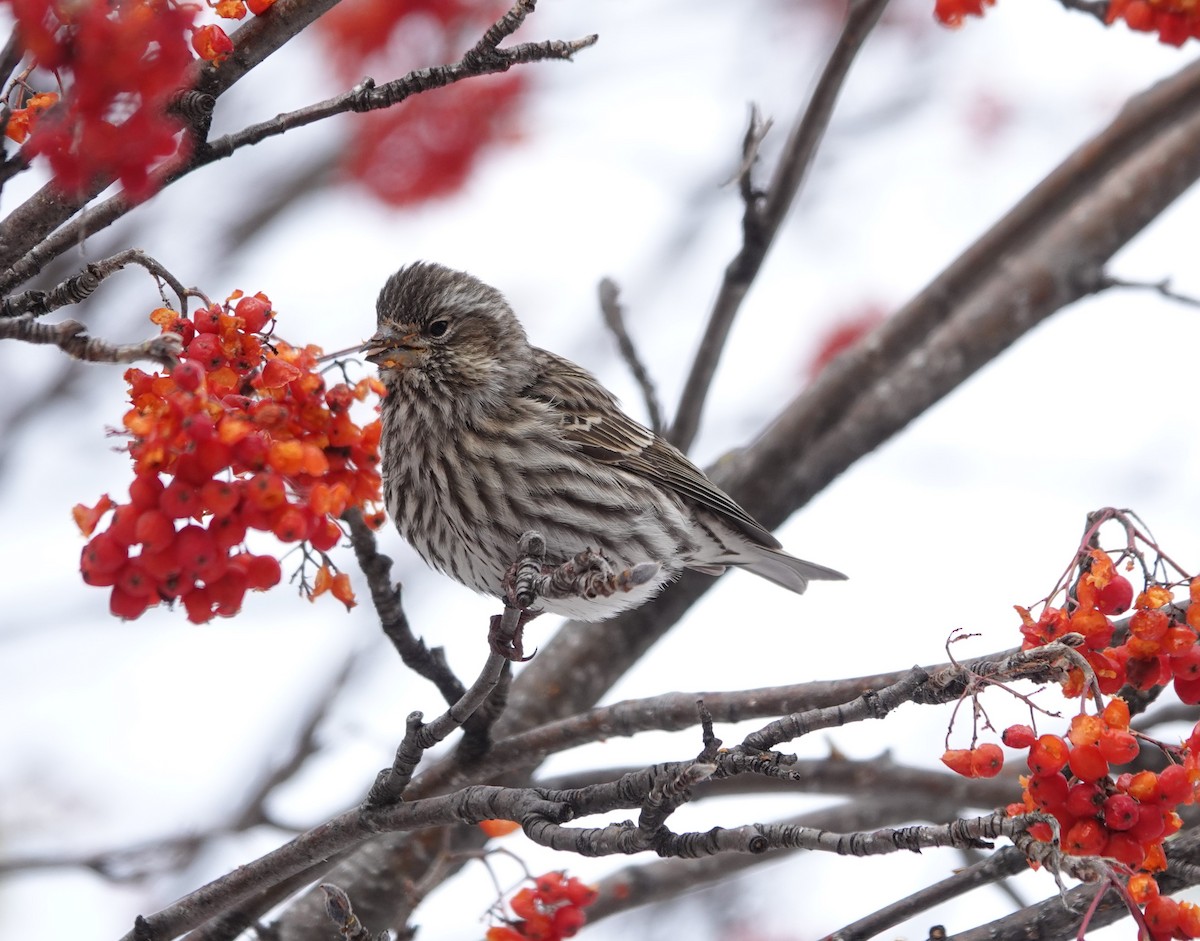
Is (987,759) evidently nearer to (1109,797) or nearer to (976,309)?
(1109,797)

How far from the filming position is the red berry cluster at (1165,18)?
3.94 m

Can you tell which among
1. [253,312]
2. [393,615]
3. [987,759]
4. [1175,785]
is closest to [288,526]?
[253,312]

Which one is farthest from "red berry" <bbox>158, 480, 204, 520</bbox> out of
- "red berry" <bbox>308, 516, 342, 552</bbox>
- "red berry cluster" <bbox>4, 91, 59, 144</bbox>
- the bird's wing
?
the bird's wing

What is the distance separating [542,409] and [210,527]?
3.18 m

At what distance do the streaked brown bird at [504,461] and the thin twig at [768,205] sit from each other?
339mm

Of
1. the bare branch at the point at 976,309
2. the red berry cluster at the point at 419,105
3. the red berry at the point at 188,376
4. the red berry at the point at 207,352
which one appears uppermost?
the red berry cluster at the point at 419,105

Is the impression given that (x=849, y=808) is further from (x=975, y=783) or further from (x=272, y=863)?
(x=272, y=863)

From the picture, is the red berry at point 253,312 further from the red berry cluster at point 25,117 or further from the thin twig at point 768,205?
the thin twig at point 768,205

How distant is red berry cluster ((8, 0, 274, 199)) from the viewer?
2.20m

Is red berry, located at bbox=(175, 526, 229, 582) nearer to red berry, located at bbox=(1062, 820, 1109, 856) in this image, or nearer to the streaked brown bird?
red berry, located at bbox=(1062, 820, 1109, 856)

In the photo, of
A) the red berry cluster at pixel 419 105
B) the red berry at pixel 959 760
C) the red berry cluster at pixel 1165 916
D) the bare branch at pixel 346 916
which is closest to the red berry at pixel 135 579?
the bare branch at pixel 346 916

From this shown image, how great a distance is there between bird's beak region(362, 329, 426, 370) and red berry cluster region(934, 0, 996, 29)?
2506 millimetres

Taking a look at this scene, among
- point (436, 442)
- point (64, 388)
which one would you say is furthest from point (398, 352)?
point (64, 388)

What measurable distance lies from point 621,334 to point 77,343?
381 centimetres
